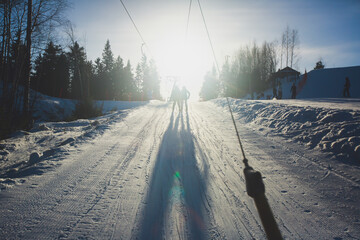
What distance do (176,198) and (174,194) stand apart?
0.10 meters

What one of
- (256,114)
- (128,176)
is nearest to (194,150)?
(128,176)

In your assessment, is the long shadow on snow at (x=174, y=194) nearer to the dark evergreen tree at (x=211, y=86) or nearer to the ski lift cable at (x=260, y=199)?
the ski lift cable at (x=260, y=199)

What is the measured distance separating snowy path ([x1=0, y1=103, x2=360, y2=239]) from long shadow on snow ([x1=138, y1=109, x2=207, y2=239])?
1 centimetres

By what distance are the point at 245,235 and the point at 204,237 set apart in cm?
41

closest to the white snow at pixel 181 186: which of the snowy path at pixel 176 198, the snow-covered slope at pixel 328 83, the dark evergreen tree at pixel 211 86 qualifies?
the snowy path at pixel 176 198

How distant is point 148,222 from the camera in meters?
1.98

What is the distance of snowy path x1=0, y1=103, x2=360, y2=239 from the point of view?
1.86 meters

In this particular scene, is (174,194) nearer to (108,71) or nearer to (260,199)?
(260,199)

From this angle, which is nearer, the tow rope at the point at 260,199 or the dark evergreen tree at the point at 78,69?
the tow rope at the point at 260,199

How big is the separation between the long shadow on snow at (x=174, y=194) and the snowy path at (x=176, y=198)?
1 centimetres

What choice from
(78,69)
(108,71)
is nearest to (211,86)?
(108,71)

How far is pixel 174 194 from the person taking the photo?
2.53 meters

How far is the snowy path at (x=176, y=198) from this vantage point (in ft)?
6.10

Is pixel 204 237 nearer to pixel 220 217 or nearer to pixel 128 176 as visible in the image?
pixel 220 217
